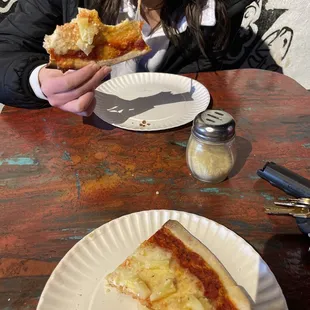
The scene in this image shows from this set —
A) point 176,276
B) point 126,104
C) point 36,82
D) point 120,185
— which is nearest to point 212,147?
point 120,185

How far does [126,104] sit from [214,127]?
1.64 feet

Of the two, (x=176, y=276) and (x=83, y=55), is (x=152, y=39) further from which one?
(x=176, y=276)

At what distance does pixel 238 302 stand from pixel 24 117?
3.15 feet

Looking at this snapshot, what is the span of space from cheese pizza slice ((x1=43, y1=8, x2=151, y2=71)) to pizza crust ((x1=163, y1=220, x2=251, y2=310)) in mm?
633

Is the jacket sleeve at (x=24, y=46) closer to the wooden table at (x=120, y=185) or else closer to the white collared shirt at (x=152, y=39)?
the wooden table at (x=120, y=185)

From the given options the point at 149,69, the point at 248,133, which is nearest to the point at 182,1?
the point at 149,69

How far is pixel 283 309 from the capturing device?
0.60 meters

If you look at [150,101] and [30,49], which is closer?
[150,101]

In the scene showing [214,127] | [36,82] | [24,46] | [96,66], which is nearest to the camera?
[214,127]

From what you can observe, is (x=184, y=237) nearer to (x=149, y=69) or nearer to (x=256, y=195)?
(x=256, y=195)

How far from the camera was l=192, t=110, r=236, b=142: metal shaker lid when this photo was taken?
858 millimetres

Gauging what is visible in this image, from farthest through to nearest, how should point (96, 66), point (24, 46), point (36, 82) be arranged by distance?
point (24, 46) < point (36, 82) < point (96, 66)

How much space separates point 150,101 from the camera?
4.24ft

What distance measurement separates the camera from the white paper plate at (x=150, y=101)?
1.17 m
